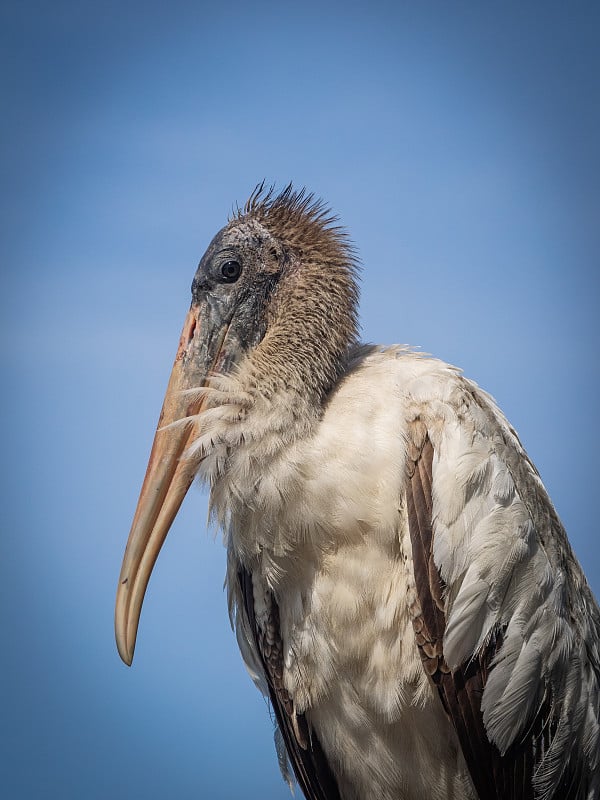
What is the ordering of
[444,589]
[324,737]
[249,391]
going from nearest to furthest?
[444,589]
[249,391]
[324,737]

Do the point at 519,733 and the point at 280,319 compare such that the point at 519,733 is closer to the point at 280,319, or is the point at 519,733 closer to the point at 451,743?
the point at 451,743

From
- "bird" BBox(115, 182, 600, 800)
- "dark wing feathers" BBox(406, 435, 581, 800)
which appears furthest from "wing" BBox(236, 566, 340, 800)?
"dark wing feathers" BBox(406, 435, 581, 800)

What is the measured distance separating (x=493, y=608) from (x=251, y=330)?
1.01m

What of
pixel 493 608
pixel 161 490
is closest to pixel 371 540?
pixel 493 608

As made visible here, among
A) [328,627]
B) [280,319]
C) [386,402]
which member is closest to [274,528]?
[328,627]

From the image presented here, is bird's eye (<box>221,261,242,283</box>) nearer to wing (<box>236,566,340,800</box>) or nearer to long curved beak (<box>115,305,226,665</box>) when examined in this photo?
long curved beak (<box>115,305,226,665</box>)

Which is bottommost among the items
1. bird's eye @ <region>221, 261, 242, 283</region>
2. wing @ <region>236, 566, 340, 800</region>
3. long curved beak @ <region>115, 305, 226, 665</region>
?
wing @ <region>236, 566, 340, 800</region>

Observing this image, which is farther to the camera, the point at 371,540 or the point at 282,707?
the point at 282,707

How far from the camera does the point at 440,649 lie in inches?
83.4

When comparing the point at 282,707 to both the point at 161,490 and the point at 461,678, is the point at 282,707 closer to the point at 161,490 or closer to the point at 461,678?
the point at 461,678

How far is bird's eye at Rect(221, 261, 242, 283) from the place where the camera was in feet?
8.02

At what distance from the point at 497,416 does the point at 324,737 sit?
1052mm

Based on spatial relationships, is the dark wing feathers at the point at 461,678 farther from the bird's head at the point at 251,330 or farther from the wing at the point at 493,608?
the bird's head at the point at 251,330

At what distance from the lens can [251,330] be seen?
2420 millimetres
